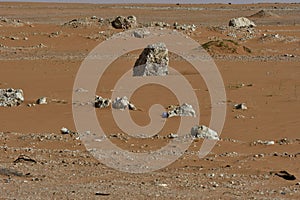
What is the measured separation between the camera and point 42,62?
1002 inches

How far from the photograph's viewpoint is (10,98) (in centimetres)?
1491

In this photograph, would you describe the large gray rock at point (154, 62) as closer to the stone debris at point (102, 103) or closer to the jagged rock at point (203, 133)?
the stone debris at point (102, 103)

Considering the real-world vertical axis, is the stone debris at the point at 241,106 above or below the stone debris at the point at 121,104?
below

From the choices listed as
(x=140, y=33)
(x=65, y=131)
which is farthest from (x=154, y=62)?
(x=140, y=33)

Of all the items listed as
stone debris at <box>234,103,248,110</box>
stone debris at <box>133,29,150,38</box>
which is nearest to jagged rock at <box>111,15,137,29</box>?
stone debris at <box>133,29,150,38</box>

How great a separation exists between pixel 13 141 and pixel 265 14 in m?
50.9

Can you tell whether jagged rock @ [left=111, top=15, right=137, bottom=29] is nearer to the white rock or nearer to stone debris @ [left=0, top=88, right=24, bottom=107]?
stone debris @ [left=0, top=88, right=24, bottom=107]

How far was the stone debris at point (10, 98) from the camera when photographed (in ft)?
48.5

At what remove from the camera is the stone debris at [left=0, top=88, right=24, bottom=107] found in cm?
1479

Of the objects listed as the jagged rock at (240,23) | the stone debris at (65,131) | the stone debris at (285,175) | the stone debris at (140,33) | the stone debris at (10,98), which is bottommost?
the jagged rock at (240,23)

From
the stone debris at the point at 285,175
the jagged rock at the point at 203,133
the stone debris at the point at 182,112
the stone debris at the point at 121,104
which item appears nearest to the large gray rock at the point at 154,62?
the stone debris at the point at 121,104

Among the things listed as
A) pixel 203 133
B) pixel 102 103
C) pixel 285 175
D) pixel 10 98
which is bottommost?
pixel 10 98

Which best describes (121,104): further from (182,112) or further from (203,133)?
(203,133)

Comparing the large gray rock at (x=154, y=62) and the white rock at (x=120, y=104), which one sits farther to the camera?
the large gray rock at (x=154, y=62)
